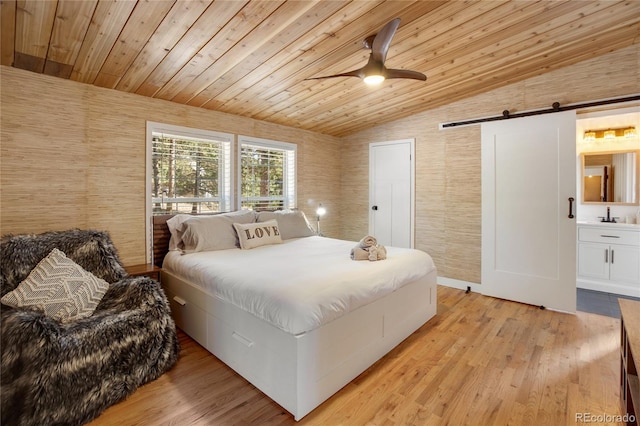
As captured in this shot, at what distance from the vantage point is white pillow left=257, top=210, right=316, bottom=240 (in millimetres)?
3731

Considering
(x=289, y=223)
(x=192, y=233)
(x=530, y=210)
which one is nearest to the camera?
(x=192, y=233)

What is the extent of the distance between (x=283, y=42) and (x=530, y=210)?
3265 mm

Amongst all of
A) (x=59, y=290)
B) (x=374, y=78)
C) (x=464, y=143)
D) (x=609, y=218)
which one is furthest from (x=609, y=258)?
(x=59, y=290)

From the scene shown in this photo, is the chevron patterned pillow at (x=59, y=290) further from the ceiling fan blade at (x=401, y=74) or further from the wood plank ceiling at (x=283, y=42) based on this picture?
the ceiling fan blade at (x=401, y=74)

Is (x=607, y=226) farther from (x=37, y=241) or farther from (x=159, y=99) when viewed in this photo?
(x=37, y=241)

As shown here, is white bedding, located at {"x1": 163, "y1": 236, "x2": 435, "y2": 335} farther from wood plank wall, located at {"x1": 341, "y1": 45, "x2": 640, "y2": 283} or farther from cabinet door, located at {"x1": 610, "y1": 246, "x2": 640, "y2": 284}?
cabinet door, located at {"x1": 610, "y1": 246, "x2": 640, "y2": 284}

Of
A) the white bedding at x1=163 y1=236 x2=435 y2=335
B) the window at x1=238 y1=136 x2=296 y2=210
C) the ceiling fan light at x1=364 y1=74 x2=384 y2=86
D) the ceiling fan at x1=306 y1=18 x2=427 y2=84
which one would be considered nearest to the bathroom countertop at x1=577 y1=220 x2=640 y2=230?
the white bedding at x1=163 y1=236 x2=435 y2=335

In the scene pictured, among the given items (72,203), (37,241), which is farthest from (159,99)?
(37,241)

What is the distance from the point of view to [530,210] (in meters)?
3.46

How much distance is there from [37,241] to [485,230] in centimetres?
458

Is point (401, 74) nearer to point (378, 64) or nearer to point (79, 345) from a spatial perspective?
point (378, 64)

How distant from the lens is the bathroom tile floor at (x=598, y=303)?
128 inches

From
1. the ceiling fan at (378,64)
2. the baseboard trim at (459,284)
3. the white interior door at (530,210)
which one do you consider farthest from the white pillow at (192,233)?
the white interior door at (530,210)

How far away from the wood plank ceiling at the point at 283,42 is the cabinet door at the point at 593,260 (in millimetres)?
Result: 2435
